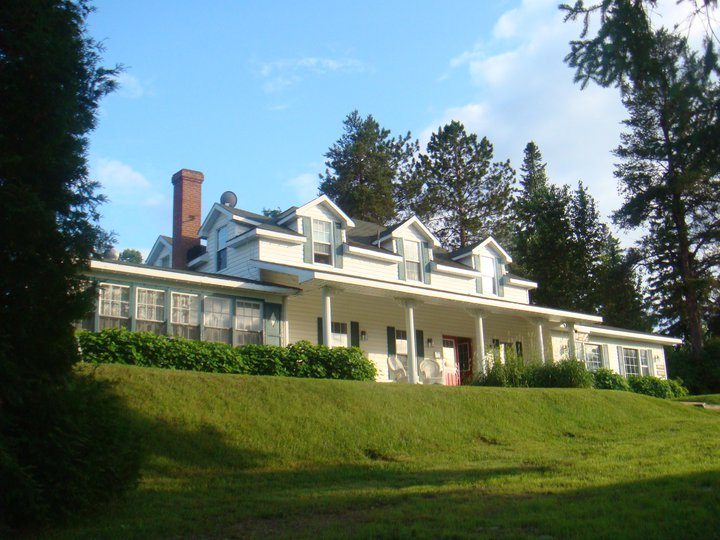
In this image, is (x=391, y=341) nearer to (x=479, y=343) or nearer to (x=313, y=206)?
(x=479, y=343)

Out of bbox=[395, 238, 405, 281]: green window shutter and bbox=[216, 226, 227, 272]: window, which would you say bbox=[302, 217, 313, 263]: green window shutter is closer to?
bbox=[216, 226, 227, 272]: window

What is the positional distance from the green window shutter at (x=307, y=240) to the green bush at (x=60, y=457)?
15.7 metres

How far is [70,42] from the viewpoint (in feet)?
25.8

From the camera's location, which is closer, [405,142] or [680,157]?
[680,157]

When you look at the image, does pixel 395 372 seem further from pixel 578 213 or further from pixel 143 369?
pixel 578 213

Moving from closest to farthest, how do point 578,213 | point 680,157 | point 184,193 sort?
point 680,157 → point 184,193 → point 578,213

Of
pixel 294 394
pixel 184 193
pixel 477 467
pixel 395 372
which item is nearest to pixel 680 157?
pixel 477 467

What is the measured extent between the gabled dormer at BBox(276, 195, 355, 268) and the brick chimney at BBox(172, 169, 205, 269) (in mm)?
3537

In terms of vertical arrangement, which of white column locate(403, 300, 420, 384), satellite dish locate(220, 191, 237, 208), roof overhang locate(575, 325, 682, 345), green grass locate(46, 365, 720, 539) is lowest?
green grass locate(46, 365, 720, 539)

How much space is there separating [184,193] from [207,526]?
1918cm

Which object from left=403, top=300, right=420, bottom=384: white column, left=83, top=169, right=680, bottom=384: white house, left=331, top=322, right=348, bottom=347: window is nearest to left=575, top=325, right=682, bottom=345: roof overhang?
left=83, top=169, right=680, bottom=384: white house

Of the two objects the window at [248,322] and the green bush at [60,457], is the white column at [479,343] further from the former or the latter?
the green bush at [60,457]

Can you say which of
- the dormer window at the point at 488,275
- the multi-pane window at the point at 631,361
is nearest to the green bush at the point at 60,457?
the dormer window at the point at 488,275

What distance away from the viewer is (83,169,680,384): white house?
Answer: 62.1 ft
